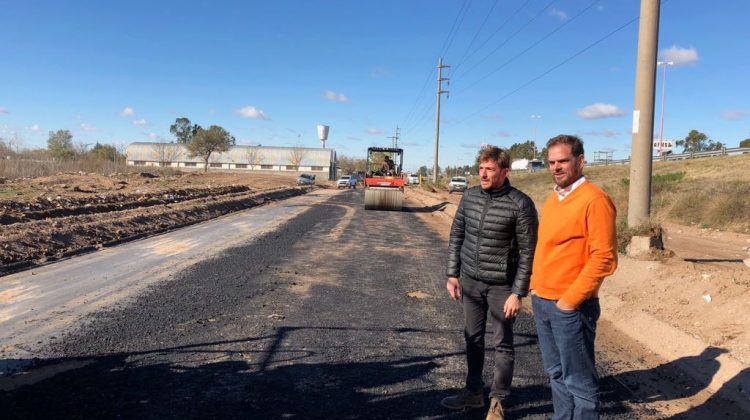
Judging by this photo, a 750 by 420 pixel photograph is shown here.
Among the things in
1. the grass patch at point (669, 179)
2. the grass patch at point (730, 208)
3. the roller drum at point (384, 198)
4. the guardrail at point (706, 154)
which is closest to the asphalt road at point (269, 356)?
the grass patch at point (730, 208)

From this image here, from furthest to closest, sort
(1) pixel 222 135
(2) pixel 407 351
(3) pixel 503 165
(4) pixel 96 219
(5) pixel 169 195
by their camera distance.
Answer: (1) pixel 222 135 → (5) pixel 169 195 → (4) pixel 96 219 → (2) pixel 407 351 → (3) pixel 503 165

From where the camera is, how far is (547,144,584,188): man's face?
10.4 feet

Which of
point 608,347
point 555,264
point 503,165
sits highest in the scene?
point 503,165

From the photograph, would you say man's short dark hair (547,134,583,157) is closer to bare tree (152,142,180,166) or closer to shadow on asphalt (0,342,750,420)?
shadow on asphalt (0,342,750,420)

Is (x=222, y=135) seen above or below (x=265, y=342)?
above

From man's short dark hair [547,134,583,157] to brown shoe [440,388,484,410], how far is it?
2.00 metres

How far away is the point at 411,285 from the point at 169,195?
23.3 meters

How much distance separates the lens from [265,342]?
18.2ft

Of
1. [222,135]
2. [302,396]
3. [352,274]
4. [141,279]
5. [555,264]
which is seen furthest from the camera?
[222,135]

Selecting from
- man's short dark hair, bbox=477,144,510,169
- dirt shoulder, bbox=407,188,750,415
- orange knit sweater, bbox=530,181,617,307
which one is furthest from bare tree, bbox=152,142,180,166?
orange knit sweater, bbox=530,181,617,307

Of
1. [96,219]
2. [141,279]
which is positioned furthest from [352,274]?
[96,219]

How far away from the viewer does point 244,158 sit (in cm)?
11356

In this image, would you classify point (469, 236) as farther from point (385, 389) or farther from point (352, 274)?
point (352, 274)

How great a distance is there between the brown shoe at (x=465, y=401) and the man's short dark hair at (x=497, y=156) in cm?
174
